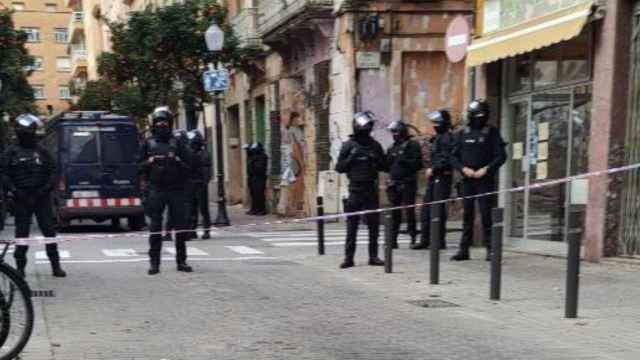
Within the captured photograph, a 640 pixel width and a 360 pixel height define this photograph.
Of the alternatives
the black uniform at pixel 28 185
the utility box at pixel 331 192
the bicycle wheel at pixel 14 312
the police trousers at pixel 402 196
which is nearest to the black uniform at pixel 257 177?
the utility box at pixel 331 192

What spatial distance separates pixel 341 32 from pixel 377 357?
41.7 feet

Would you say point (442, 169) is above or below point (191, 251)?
above

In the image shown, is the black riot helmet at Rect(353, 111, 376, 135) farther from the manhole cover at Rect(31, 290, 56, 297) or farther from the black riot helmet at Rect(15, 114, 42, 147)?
the manhole cover at Rect(31, 290, 56, 297)

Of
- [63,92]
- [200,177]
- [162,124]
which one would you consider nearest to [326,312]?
[162,124]

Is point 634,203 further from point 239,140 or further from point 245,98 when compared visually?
point 239,140

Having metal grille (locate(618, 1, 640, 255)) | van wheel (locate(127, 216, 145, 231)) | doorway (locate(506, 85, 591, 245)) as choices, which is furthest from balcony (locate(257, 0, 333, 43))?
metal grille (locate(618, 1, 640, 255))

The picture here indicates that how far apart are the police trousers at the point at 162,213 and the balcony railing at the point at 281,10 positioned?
929cm

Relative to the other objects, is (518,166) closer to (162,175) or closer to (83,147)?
(162,175)

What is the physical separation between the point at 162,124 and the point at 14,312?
14.3ft

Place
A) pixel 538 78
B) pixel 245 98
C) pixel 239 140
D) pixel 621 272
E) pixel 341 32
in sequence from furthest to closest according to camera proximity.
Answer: pixel 239 140 → pixel 245 98 → pixel 341 32 → pixel 538 78 → pixel 621 272

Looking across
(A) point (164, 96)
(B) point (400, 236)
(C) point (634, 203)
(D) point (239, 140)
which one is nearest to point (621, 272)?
(C) point (634, 203)

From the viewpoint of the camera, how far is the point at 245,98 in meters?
26.6

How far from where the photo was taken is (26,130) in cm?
923

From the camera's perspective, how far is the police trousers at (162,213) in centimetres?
955
